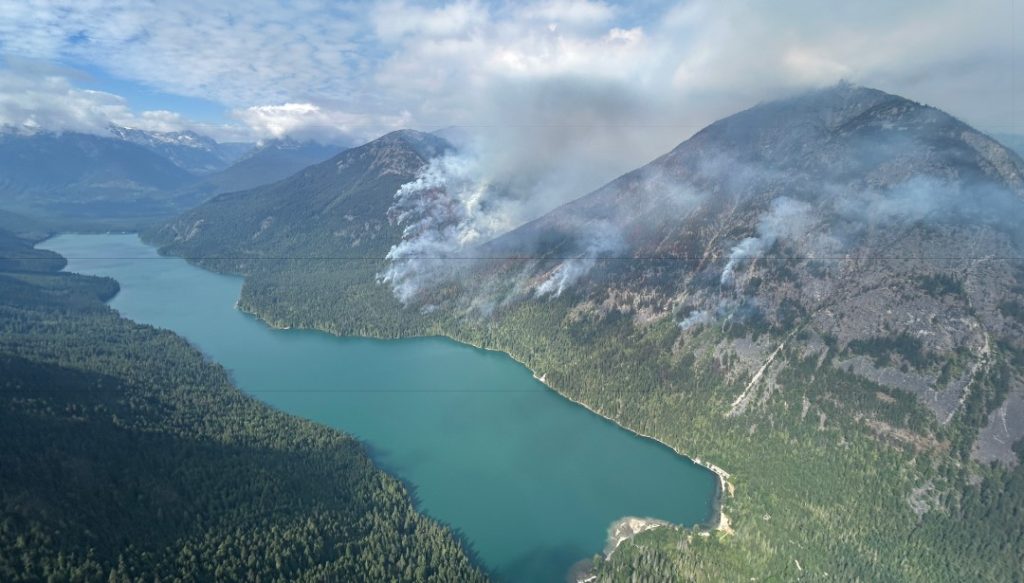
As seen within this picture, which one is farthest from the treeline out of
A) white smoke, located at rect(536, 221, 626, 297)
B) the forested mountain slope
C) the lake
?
the forested mountain slope

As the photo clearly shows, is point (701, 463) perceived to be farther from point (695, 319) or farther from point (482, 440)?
point (695, 319)

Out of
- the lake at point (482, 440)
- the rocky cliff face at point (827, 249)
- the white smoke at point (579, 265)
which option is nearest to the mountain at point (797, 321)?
the rocky cliff face at point (827, 249)

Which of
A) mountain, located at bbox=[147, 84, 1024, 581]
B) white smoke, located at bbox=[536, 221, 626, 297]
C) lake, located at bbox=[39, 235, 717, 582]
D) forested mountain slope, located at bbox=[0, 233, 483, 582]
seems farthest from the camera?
white smoke, located at bbox=[536, 221, 626, 297]

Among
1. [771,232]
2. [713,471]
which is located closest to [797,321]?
[771,232]

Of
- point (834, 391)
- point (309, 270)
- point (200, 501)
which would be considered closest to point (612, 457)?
point (834, 391)

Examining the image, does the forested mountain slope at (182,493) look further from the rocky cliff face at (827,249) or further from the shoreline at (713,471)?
the rocky cliff face at (827,249)

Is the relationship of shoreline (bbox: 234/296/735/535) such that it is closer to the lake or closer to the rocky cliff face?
the lake
